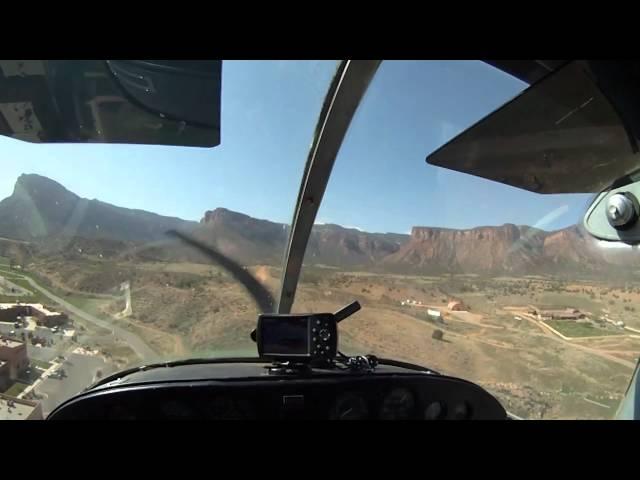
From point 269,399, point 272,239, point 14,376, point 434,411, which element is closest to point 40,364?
point 14,376

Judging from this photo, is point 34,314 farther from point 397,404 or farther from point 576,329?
point 576,329

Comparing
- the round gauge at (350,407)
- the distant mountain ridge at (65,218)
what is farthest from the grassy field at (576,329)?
the distant mountain ridge at (65,218)

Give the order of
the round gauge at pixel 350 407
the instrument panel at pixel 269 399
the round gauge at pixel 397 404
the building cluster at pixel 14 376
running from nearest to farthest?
the building cluster at pixel 14 376 < the instrument panel at pixel 269 399 < the round gauge at pixel 350 407 < the round gauge at pixel 397 404

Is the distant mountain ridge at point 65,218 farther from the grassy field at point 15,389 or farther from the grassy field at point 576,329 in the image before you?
the grassy field at point 576,329
